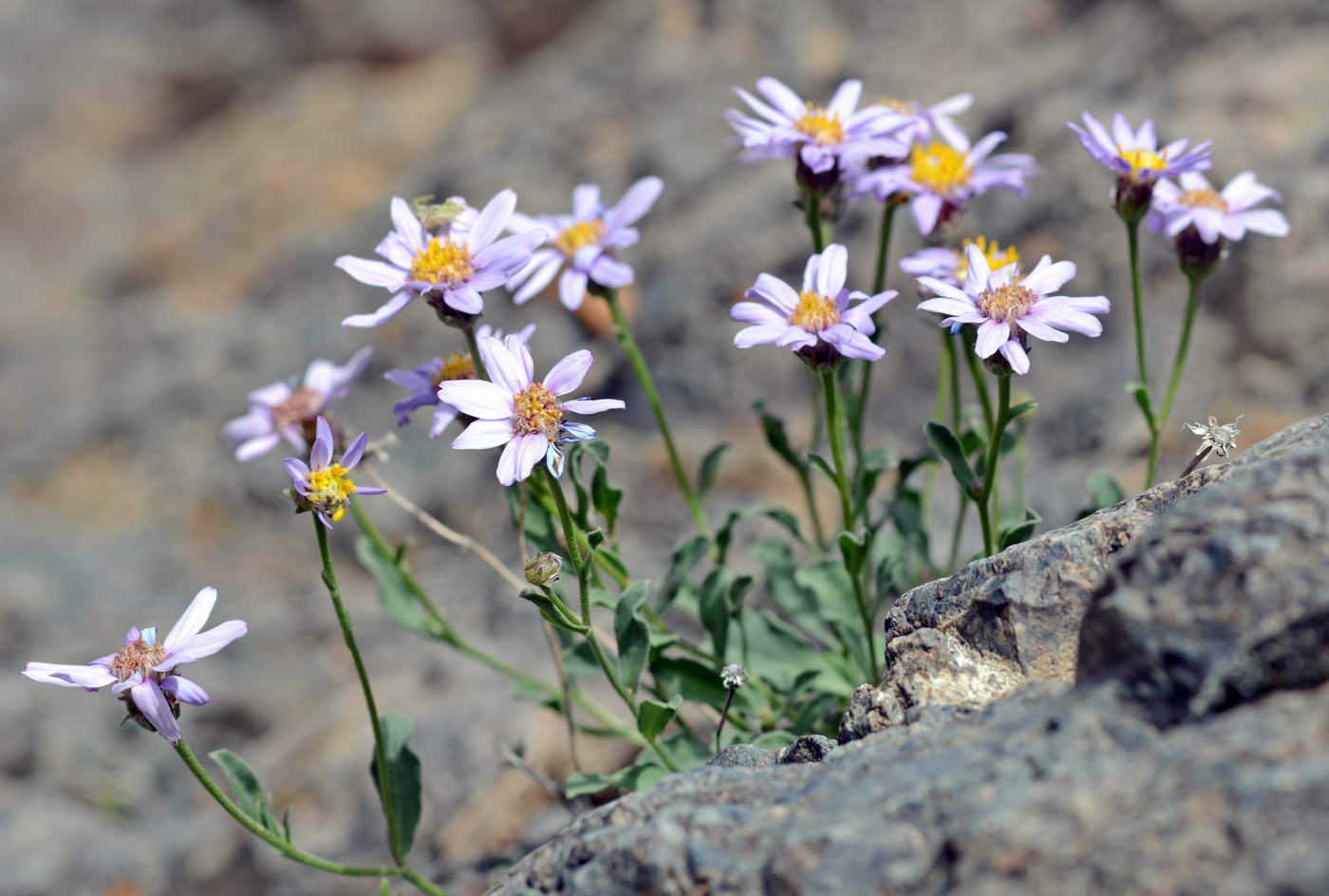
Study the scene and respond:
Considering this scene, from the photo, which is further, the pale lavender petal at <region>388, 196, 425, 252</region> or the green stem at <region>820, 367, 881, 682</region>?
the pale lavender petal at <region>388, 196, 425, 252</region>

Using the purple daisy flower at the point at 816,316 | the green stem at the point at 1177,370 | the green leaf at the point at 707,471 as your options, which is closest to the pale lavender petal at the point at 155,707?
the purple daisy flower at the point at 816,316

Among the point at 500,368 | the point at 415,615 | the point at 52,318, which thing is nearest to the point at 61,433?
the point at 52,318

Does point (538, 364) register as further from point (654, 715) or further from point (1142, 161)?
point (1142, 161)

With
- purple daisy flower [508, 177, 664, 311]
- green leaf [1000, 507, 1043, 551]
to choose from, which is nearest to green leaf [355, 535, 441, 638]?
purple daisy flower [508, 177, 664, 311]

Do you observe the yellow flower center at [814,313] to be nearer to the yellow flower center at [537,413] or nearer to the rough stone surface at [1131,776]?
the yellow flower center at [537,413]

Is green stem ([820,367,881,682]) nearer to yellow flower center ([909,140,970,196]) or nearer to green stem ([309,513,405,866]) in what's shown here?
yellow flower center ([909,140,970,196])

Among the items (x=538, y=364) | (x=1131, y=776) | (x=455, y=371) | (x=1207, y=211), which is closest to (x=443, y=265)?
(x=455, y=371)
